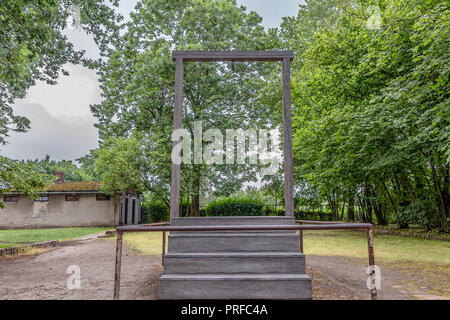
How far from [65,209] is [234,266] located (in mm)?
15206

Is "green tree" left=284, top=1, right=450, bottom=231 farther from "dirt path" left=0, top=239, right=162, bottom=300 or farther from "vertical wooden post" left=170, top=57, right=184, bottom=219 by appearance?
"dirt path" left=0, top=239, right=162, bottom=300

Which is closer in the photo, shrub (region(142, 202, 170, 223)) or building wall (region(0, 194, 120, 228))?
building wall (region(0, 194, 120, 228))

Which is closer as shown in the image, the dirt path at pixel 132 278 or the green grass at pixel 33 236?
the dirt path at pixel 132 278

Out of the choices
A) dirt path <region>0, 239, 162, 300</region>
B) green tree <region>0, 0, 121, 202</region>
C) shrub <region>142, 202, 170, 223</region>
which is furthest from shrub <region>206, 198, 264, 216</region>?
dirt path <region>0, 239, 162, 300</region>

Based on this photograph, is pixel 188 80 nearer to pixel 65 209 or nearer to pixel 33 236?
pixel 33 236

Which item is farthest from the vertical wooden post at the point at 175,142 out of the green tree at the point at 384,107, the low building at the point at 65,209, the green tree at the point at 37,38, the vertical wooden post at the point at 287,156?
the low building at the point at 65,209

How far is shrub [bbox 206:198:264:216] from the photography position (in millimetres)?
15344

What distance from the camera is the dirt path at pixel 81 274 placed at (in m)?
3.24

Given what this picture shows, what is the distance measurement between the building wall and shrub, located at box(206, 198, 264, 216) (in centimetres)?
509

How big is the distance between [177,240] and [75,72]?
22185 millimetres

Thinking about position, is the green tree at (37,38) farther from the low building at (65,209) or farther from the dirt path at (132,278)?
the low building at (65,209)

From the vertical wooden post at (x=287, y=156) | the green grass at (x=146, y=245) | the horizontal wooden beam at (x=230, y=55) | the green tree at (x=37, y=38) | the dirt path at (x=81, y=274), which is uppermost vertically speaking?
the green tree at (x=37, y=38)

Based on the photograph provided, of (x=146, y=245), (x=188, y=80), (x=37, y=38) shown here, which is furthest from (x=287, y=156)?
(x=188, y=80)

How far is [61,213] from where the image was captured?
15469 millimetres
